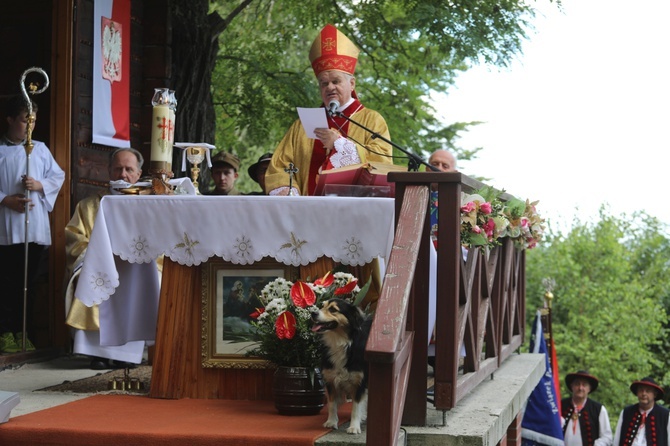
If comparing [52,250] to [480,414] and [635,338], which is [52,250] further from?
[635,338]

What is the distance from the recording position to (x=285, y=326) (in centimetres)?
489

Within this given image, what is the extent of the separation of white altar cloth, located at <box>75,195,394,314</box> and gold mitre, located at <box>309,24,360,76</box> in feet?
5.23

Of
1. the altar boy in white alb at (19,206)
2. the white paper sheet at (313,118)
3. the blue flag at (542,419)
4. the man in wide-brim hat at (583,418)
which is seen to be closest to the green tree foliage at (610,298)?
the man in wide-brim hat at (583,418)

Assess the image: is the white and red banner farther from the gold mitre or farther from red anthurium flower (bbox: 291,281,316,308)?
red anthurium flower (bbox: 291,281,316,308)

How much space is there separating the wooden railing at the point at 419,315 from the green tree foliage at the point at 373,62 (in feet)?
20.3

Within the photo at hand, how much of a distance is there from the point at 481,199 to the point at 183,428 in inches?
80.3

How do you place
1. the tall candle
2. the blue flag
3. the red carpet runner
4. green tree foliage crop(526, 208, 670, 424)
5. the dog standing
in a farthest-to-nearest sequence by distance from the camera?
green tree foliage crop(526, 208, 670, 424)
the blue flag
the tall candle
the dog standing
the red carpet runner

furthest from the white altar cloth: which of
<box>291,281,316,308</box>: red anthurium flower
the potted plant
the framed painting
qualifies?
<box>291,281,316,308</box>: red anthurium flower

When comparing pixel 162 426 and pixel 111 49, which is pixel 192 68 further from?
pixel 162 426

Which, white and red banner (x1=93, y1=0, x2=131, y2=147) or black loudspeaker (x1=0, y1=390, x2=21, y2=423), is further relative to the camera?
white and red banner (x1=93, y1=0, x2=131, y2=147)

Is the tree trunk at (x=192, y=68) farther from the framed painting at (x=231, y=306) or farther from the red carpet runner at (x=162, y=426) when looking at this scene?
the red carpet runner at (x=162, y=426)

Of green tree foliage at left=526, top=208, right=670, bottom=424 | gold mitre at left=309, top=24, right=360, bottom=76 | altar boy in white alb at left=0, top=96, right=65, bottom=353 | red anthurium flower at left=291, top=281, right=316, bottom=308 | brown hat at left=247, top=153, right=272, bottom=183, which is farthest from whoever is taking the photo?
green tree foliage at left=526, top=208, right=670, bottom=424

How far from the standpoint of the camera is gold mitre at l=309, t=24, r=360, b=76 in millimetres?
6676

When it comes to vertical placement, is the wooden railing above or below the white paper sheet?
below
